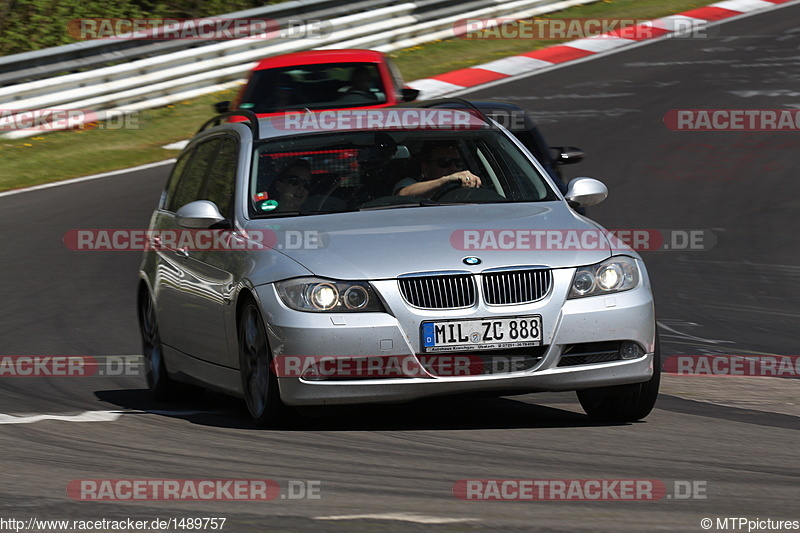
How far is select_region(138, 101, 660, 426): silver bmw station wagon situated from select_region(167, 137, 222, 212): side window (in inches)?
9.6

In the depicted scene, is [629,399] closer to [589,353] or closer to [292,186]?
[589,353]

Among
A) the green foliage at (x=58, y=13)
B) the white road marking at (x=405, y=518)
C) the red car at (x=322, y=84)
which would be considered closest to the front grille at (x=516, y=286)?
the white road marking at (x=405, y=518)

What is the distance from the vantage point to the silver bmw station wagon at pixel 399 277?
6703 mm

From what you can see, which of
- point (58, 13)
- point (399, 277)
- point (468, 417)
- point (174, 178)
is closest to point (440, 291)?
point (399, 277)

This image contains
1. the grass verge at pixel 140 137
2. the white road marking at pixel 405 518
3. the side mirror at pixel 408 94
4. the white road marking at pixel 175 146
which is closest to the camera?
the white road marking at pixel 405 518

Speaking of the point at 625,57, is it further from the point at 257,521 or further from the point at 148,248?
the point at 257,521

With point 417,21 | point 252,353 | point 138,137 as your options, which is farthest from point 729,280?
point 417,21

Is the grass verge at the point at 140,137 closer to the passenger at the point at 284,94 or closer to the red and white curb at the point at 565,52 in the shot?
the red and white curb at the point at 565,52

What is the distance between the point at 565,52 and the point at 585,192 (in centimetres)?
1637

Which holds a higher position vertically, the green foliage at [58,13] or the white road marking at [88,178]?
the white road marking at [88,178]

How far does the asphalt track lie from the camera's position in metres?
5.13

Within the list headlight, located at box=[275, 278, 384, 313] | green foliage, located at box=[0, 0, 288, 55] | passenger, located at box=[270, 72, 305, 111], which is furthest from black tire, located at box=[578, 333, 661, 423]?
green foliage, located at box=[0, 0, 288, 55]

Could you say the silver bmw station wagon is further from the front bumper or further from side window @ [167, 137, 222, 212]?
side window @ [167, 137, 222, 212]

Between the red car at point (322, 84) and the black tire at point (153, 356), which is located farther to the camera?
the red car at point (322, 84)
